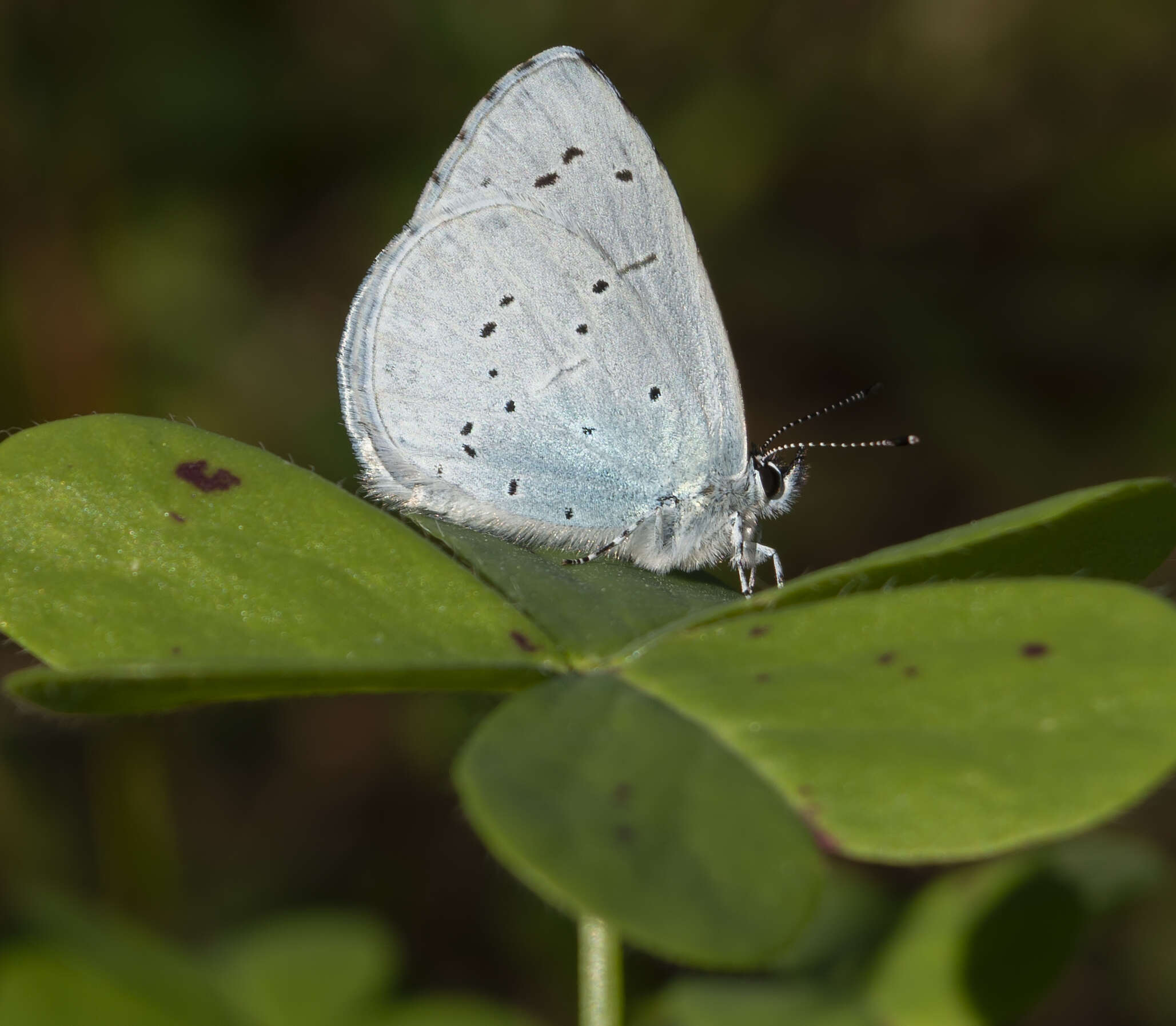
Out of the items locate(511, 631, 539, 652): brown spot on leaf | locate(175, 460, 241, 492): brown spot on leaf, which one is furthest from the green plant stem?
locate(175, 460, 241, 492): brown spot on leaf

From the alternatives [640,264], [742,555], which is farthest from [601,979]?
[640,264]

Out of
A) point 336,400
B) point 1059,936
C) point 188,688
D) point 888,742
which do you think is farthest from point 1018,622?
point 336,400

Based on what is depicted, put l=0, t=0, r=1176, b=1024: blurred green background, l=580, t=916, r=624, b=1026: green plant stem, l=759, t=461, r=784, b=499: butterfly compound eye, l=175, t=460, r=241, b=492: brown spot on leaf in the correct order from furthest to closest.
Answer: l=0, t=0, r=1176, b=1024: blurred green background < l=759, t=461, r=784, b=499: butterfly compound eye < l=175, t=460, r=241, b=492: brown spot on leaf < l=580, t=916, r=624, b=1026: green plant stem

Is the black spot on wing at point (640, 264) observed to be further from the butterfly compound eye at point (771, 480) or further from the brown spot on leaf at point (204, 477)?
the brown spot on leaf at point (204, 477)

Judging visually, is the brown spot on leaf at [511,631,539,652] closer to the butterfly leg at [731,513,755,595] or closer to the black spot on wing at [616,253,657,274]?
the butterfly leg at [731,513,755,595]

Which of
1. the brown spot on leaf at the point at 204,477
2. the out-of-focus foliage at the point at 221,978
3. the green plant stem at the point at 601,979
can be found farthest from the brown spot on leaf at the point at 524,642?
the out-of-focus foliage at the point at 221,978

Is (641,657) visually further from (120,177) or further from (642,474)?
(120,177)
